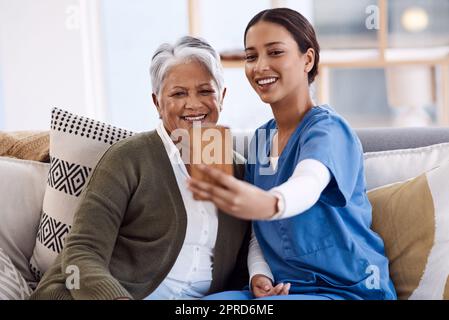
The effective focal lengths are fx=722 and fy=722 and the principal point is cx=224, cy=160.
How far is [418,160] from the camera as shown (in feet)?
6.13

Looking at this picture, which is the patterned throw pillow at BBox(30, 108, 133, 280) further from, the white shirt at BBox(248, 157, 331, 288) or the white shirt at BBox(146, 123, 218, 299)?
the white shirt at BBox(248, 157, 331, 288)

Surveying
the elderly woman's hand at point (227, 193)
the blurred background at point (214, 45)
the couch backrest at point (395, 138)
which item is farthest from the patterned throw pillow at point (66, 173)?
the blurred background at point (214, 45)

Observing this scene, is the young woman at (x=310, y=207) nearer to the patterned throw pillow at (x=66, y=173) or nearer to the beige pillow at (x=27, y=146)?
the patterned throw pillow at (x=66, y=173)

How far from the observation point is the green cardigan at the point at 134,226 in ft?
5.13

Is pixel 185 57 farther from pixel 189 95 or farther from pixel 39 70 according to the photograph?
pixel 39 70

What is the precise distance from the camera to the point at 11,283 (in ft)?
5.61

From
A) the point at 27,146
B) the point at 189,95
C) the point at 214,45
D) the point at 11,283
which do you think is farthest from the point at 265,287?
the point at 214,45

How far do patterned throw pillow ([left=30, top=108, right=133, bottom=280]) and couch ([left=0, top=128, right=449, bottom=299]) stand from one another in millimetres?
53

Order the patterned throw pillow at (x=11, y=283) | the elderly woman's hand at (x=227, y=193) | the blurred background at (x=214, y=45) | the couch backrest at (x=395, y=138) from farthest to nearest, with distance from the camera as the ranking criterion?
the blurred background at (x=214, y=45) < the couch backrest at (x=395, y=138) < the patterned throw pillow at (x=11, y=283) < the elderly woman's hand at (x=227, y=193)

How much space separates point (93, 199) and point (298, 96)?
0.51 metres

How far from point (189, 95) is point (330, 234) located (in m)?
0.47

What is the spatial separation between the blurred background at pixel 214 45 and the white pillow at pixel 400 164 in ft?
7.27
